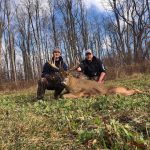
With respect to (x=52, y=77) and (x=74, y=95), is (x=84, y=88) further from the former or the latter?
(x=52, y=77)

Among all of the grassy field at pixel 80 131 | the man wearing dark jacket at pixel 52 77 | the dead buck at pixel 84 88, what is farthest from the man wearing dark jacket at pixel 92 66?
the grassy field at pixel 80 131

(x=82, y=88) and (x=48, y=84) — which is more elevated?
(x=48, y=84)

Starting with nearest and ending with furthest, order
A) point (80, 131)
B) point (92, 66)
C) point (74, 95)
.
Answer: point (80, 131), point (74, 95), point (92, 66)

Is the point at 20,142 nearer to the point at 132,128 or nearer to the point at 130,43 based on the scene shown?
the point at 132,128

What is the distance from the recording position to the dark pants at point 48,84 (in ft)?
37.3

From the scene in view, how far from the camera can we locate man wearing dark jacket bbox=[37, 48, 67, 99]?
1140 centimetres

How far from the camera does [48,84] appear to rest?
37.6ft

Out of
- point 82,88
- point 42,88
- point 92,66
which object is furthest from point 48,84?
point 92,66

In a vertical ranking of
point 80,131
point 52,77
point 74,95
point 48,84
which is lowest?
point 80,131

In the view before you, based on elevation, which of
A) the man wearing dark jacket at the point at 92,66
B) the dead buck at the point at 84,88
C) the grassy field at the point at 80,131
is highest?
the man wearing dark jacket at the point at 92,66

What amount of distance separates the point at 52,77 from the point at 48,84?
23 cm

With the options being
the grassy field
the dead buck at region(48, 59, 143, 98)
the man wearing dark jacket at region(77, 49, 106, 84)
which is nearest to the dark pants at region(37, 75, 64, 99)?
the dead buck at region(48, 59, 143, 98)

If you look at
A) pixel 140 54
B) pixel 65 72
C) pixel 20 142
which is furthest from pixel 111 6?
pixel 20 142

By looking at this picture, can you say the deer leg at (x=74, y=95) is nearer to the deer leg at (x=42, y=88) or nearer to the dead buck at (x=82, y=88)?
the dead buck at (x=82, y=88)
